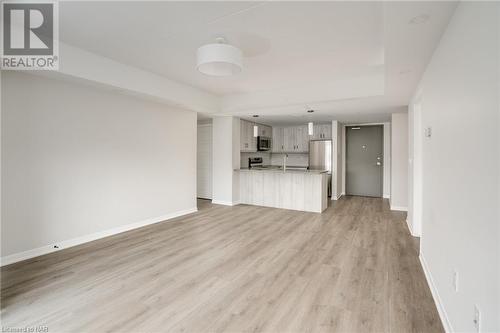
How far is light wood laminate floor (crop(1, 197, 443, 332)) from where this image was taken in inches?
77.4

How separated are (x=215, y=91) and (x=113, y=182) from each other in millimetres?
2851

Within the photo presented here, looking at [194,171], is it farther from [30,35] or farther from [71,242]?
[30,35]

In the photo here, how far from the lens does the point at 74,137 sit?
11.9 ft

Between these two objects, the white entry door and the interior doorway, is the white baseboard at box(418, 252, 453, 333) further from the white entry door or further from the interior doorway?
the white entry door

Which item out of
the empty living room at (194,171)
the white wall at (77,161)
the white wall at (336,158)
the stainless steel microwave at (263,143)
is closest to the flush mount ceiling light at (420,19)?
the empty living room at (194,171)

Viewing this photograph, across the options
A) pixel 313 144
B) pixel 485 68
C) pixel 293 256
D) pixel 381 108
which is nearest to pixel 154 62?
pixel 293 256

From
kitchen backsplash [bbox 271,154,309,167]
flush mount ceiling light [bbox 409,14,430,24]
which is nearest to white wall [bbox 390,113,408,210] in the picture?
kitchen backsplash [bbox 271,154,309,167]

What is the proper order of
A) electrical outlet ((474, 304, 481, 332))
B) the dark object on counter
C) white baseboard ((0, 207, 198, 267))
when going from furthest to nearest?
the dark object on counter → white baseboard ((0, 207, 198, 267)) → electrical outlet ((474, 304, 481, 332))

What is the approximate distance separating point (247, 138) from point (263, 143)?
0.78 metres

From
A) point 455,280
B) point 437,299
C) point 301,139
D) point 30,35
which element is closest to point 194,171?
point 30,35

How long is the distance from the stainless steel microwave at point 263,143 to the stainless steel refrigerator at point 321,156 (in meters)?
1.35

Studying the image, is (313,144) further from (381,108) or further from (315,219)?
(315,219)

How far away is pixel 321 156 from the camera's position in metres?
7.58

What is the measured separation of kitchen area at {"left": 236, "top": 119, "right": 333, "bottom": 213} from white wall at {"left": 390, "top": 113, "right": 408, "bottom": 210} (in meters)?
1.56
